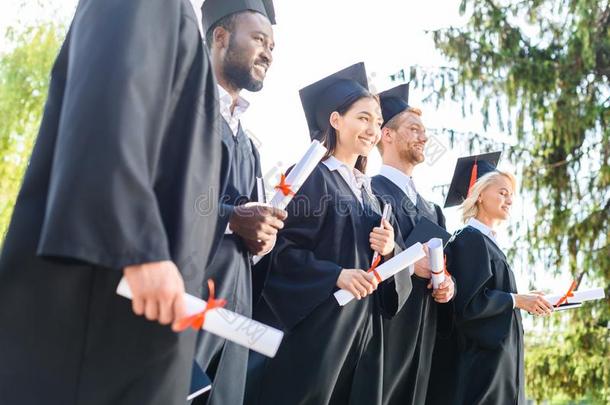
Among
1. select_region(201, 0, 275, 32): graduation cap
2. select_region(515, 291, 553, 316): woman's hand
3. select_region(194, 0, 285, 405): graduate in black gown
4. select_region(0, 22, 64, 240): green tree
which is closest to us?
select_region(194, 0, 285, 405): graduate in black gown

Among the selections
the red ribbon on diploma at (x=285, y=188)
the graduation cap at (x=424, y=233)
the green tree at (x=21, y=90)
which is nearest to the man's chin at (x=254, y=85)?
the red ribbon on diploma at (x=285, y=188)

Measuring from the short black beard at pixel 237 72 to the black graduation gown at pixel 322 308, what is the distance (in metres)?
1.01

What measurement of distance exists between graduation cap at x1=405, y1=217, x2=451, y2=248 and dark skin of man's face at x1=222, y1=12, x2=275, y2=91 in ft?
5.56

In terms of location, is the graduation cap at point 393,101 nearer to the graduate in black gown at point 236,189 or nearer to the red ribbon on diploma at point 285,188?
the graduate in black gown at point 236,189

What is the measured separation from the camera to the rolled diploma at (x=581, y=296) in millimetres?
5016

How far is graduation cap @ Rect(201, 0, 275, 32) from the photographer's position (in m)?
3.64

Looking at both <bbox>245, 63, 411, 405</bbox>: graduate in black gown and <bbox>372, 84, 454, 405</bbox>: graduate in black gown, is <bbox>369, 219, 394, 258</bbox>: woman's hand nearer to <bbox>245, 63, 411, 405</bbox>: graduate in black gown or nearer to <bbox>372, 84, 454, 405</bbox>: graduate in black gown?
<bbox>245, 63, 411, 405</bbox>: graduate in black gown

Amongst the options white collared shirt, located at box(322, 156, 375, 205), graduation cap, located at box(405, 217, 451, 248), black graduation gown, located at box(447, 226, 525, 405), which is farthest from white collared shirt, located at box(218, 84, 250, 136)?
black graduation gown, located at box(447, 226, 525, 405)

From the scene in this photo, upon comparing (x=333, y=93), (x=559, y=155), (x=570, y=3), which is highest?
(x=570, y=3)

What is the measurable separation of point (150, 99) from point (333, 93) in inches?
119

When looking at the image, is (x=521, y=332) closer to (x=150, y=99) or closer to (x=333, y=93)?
(x=333, y=93)

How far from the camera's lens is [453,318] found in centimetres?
538

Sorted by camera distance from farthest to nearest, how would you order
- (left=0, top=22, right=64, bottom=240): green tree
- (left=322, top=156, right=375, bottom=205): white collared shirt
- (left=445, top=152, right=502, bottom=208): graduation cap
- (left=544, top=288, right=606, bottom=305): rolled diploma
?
(left=0, top=22, right=64, bottom=240): green tree < (left=445, top=152, right=502, bottom=208): graduation cap < (left=544, top=288, right=606, bottom=305): rolled diploma < (left=322, top=156, right=375, bottom=205): white collared shirt

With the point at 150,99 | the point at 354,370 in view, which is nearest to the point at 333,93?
the point at 354,370
